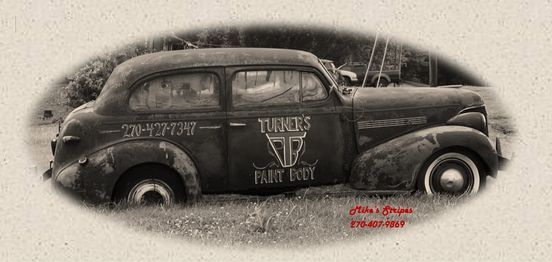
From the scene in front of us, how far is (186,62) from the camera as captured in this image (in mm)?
7305

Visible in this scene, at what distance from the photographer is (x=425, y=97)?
7836mm

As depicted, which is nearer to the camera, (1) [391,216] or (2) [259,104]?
(1) [391,216]

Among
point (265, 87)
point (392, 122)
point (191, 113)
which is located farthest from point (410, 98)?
point (191, 113)

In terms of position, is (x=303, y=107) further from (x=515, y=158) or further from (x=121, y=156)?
(x=515, y=158)

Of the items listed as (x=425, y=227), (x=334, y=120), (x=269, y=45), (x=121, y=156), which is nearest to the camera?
(x=425, y=227)

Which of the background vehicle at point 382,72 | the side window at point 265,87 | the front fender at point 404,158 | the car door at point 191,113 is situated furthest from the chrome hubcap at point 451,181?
the background vehicle at point 382,72

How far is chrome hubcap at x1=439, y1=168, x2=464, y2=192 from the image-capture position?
747 centimetres

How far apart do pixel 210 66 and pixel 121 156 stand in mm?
1346

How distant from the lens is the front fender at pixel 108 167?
7031 millimetres

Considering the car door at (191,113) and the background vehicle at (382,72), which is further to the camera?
the background vehicle at (382,72)

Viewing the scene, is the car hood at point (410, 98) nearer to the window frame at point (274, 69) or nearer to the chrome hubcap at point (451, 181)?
Result: the window frame at point (274, 69)

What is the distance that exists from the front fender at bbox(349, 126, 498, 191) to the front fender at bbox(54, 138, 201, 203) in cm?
196

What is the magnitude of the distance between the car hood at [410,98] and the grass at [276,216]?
1.01 meters

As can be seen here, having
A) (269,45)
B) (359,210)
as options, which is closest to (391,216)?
(359,210)
